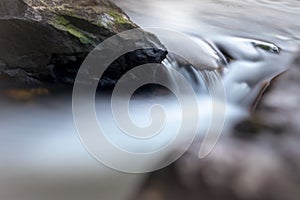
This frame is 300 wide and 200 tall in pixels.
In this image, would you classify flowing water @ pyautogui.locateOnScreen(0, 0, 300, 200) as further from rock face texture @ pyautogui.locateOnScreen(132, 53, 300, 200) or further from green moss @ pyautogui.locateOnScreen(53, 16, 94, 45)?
green moss @ pyautogui.locateOnScreen(53, 16, 94, 45)

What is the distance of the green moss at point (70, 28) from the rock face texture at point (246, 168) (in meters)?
1.18

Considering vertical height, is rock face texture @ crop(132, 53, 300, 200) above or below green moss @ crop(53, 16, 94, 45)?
below

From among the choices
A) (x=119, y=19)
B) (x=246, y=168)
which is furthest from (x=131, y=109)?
(x=246, y=168)

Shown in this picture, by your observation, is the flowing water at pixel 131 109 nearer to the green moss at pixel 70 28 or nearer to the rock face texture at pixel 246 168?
the rock face texture at pixel 246 168

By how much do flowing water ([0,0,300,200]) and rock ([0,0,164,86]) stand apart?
187 millimetres

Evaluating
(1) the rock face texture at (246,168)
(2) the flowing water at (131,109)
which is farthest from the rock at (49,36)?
(1) the rock face texture at (246,168)

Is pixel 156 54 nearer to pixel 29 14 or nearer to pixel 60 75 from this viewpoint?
pixel 60 75

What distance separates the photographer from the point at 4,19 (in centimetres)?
249

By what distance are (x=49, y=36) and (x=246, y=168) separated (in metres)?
1.72

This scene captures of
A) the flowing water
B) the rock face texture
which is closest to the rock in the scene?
the flowing water

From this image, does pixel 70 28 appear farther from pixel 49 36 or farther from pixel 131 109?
pixel 131 109

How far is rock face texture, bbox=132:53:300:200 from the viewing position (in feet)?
6.23

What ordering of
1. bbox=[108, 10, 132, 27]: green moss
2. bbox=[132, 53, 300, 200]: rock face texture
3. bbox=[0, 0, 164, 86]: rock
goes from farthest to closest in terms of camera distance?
bbox=[108, 10, 132, 27]: green moss < bbox=[0, 0, 164, 86]: rock < bbox=[132, 53, 300, 200]: rock face texture

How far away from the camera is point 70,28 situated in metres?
2.59
